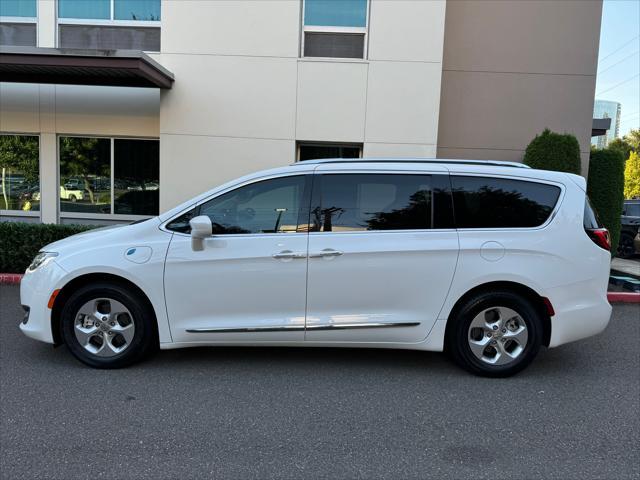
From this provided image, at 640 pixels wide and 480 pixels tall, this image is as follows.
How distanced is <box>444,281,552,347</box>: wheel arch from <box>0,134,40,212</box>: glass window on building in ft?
30.2

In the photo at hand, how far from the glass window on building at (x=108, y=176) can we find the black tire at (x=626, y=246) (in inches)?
482

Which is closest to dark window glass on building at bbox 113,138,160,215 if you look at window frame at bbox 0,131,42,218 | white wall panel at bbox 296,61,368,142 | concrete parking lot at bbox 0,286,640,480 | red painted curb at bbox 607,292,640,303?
window frame at bbox 0,131,42,218

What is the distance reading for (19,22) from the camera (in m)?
9.77

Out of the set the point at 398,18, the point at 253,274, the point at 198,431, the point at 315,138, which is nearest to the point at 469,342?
the point at 253,274

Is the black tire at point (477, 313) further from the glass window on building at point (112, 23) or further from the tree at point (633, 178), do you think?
the tree at point (633, 178)

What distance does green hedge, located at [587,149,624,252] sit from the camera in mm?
10430

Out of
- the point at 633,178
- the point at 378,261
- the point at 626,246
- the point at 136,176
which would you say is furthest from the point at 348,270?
the point at 633,178

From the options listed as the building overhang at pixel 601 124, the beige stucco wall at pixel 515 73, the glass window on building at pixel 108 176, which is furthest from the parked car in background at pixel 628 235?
the glass window on building at pixel 108 176

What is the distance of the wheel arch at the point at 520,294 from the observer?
14.6 feet

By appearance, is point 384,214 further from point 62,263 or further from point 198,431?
point 62,263

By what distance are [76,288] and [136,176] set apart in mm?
6225

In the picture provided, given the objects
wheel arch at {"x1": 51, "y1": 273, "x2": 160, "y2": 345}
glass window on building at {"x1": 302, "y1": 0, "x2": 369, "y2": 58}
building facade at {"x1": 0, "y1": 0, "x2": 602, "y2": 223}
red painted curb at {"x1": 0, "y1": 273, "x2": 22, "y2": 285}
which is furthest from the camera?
glass window on building at {"x1": 302, "y1": 0, "x2": 369, "y2": 58}

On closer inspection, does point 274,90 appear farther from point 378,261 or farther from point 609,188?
point 609,188

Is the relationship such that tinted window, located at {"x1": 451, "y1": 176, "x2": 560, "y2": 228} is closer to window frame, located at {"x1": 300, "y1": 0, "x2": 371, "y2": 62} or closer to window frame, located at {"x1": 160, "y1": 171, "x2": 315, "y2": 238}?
window frame, located at {"x1": 160, "y1": 171, "x2": 315, "y2": 238}
